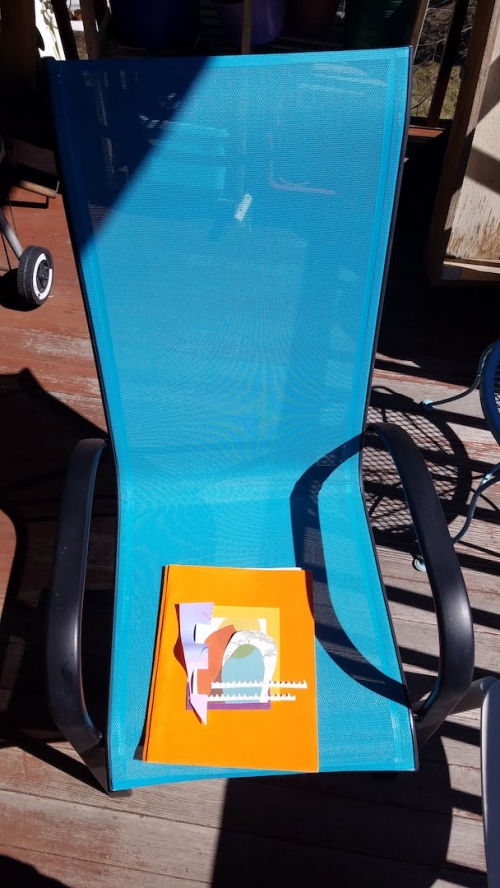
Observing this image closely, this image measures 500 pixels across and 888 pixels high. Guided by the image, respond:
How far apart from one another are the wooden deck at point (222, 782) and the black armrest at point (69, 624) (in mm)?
489

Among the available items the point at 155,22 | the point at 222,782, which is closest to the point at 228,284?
the point at 222,782

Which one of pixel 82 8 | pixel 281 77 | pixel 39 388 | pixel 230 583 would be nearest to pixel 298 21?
pixel 82 8

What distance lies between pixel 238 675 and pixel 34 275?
1769mm

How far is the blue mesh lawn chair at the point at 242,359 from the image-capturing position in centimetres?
95

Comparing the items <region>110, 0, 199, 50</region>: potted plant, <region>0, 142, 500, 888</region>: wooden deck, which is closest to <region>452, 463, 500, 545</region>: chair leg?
<region>0, 142, 500, 888</region>: wooden deck

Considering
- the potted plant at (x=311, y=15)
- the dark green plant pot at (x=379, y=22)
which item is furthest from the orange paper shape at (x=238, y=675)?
the potted plant at (x=311, y=15)

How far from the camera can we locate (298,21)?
8.54ft

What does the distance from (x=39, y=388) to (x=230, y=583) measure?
1268mm

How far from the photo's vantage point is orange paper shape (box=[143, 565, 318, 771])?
1014 millimetres

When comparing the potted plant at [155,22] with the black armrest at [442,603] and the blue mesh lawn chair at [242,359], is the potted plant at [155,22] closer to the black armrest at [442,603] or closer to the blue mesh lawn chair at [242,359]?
the blue mesh lawn chair at [242,359]

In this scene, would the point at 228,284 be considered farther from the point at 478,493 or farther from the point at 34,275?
the point at 34,275

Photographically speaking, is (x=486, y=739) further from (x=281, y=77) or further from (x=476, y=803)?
(x=281, y=77)

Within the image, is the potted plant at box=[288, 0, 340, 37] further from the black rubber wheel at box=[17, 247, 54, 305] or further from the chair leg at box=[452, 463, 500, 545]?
the chair leg at box=[452, 463, 500, 545]

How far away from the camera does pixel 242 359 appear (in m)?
1.21
